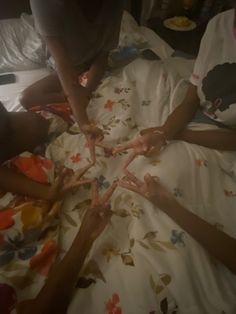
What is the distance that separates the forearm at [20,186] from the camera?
78 centimetres

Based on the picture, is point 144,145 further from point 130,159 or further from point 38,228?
point 38,228

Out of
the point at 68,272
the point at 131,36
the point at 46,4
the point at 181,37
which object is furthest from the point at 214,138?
the point at 181,37

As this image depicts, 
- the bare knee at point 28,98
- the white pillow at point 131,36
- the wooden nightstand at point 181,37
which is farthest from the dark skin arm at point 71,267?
the wooden nightstand at point 181,37

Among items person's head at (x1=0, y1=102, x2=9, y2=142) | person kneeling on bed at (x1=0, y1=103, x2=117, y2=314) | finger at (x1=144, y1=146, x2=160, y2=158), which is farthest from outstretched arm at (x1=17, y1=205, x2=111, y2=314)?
person's head at (x1=0, y1=102, x2=9, y2=142)

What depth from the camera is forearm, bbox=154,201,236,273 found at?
70 centimetres

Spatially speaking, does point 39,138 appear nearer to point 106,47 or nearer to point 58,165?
point 58,165

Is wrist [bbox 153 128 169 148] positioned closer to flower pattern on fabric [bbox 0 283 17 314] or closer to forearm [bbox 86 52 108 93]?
forearm [bbox 86 52 108 93]

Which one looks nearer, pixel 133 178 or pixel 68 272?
pixel 68 272

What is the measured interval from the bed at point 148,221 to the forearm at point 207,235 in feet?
0.05

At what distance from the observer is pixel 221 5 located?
183 cm

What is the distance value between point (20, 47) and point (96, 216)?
112 centimetres

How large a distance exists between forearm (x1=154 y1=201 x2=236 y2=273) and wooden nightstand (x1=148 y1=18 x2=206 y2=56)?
1209 mm

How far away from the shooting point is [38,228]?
0.72m

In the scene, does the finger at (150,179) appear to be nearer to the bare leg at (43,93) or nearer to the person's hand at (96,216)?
the person's hand at (96,216)
